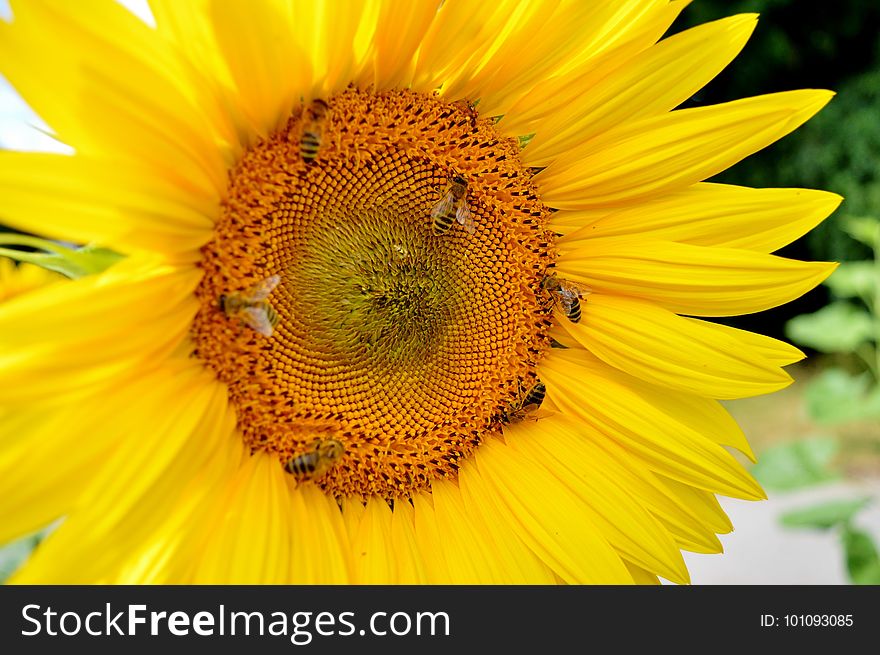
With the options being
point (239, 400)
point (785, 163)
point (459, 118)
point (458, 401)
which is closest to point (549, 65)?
point (459, 118)

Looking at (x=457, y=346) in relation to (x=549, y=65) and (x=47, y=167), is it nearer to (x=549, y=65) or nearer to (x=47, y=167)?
(x=549, y=65)

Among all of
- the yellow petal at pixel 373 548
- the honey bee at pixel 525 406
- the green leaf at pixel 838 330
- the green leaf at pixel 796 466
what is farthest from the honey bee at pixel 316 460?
the green leaf at pixel 838 330

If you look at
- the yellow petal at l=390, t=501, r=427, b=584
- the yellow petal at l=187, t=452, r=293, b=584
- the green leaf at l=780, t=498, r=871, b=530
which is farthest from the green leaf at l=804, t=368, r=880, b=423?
the yellow petal at l=187, t=452, r=293, b=584

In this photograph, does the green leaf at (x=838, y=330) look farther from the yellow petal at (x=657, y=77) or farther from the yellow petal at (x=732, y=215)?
the yellow petal at (x=657, y=77)

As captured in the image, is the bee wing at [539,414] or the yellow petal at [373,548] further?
the bee wing at [539,414]

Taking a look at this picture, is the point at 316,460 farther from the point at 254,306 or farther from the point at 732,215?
the point at 732,215

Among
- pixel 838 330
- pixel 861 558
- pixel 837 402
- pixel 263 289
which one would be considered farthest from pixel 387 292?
pixel 838 330
